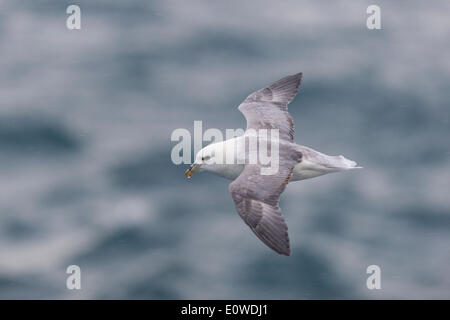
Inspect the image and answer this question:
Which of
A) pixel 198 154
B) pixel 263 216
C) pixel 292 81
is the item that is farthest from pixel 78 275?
pixel 292 81

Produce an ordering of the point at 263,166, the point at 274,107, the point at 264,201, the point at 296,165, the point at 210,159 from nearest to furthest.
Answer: the point at 264,201, the point at 263,166, the point at 296,165, the point at 210,159, the point at 274,107

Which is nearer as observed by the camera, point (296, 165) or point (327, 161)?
point (296, 165)

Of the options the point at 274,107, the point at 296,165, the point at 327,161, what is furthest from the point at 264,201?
the point at 274,107

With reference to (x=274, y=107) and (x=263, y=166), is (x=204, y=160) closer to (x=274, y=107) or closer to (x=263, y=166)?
(x=263, y=166)

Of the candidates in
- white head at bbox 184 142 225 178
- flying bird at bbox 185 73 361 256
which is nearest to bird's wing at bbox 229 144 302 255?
flying bird at bbox 185 73 361 256

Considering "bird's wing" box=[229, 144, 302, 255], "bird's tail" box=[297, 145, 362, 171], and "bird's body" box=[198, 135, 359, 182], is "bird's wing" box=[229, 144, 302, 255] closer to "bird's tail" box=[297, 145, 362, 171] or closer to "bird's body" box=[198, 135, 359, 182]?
"bird's body" box=[198, 135, 359, 182]

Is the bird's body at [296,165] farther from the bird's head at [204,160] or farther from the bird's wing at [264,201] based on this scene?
the bird's wing at [264,201]

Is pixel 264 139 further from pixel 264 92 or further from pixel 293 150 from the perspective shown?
pixel 264 92

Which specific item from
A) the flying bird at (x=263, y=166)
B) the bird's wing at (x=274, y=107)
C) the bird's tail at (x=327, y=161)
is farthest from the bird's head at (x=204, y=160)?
the bird's tail at (x=327, y=161)
